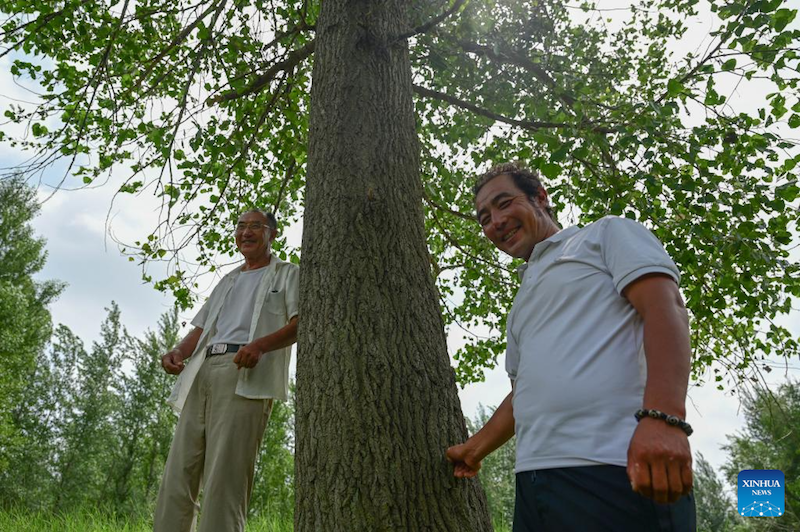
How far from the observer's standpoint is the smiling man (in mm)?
1346

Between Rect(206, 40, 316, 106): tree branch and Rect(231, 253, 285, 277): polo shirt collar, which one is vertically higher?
Rect(206, 40, 316, 106): tree branch

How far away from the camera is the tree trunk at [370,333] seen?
213 cm

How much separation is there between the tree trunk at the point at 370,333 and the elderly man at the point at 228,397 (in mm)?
831

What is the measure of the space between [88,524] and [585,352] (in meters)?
6.84

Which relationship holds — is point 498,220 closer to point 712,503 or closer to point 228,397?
point 228,397

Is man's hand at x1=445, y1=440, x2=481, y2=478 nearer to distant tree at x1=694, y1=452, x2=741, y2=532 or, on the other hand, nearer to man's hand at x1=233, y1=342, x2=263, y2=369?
man's hand at x1=233, y1=342, x2=263, y2=369

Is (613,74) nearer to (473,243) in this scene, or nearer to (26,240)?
(473,243)

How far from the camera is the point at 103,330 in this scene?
29656 mm

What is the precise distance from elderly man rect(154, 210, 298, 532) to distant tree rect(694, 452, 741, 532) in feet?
142

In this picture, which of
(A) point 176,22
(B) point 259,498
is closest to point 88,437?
(B) point 259,498

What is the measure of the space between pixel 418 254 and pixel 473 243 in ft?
15.9

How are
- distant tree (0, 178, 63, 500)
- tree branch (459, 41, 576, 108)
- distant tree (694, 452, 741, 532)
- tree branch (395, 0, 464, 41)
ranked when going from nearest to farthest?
tree branch (395, 0, 464, 41), tree branch (459, 41, 576, 108), distant tree (0, 178, 63, 500), distant tree (694, 452, 741, 532)

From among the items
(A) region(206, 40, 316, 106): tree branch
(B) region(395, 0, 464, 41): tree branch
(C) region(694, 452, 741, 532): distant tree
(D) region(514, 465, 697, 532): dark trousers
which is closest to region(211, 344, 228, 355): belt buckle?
(B) region(395, 0, 464, 41): tree branch

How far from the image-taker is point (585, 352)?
1.56 m
